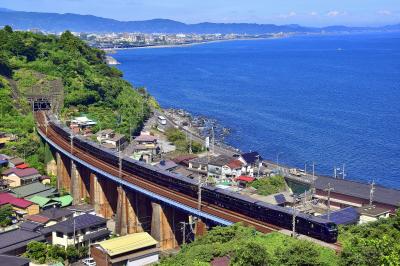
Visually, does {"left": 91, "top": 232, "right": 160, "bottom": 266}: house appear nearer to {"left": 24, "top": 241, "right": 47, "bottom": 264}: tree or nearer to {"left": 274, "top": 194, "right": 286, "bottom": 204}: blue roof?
{"left": 24, "top": 241, "right": 47, "bottom": 264}: tree

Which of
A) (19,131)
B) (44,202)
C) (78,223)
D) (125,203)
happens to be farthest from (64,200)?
(19,131)

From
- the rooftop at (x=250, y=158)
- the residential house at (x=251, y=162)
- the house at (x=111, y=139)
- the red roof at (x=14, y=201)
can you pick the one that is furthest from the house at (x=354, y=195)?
the house at (x=111, y=139)

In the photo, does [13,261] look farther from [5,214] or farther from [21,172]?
[21,172]

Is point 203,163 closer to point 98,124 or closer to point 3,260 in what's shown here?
point 98,124

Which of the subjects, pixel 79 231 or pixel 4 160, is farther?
pixel 4 160

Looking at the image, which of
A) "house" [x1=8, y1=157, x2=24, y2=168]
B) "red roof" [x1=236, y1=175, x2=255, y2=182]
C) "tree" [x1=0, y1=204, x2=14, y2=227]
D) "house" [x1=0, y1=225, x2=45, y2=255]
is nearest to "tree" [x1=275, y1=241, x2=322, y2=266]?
"house" [x1=0, y1=225, x2=45, y2=255]

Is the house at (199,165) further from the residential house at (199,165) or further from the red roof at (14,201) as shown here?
the red roof at (14,201)
